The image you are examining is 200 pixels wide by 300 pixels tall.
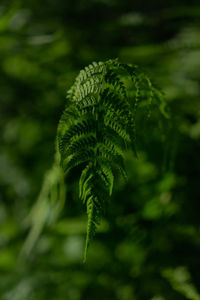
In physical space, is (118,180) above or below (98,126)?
below

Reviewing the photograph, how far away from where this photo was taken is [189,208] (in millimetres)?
1067

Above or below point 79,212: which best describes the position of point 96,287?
below

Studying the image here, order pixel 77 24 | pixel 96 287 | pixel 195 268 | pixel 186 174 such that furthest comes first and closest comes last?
1. pixel 77 24
2. pixel 186 174
3. pixel 96 287
4. pixel 195 268

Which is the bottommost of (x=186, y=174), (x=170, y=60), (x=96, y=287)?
(x=96, y=287)

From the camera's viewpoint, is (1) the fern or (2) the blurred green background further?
(2) the blurred green background

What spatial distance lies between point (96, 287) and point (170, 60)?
0.97 metres

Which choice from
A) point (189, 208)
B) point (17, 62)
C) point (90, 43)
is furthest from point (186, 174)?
point (17, 62)

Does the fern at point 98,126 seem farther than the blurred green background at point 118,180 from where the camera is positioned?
No

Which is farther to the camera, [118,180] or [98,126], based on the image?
[118,180]

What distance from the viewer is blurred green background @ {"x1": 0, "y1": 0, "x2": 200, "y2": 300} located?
1.00m

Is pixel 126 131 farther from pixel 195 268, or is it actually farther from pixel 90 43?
pixel 90 43

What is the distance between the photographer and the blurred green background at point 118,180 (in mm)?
1002

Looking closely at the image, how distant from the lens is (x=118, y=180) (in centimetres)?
111

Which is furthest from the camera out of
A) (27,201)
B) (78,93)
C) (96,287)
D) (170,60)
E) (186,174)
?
(170,60)
